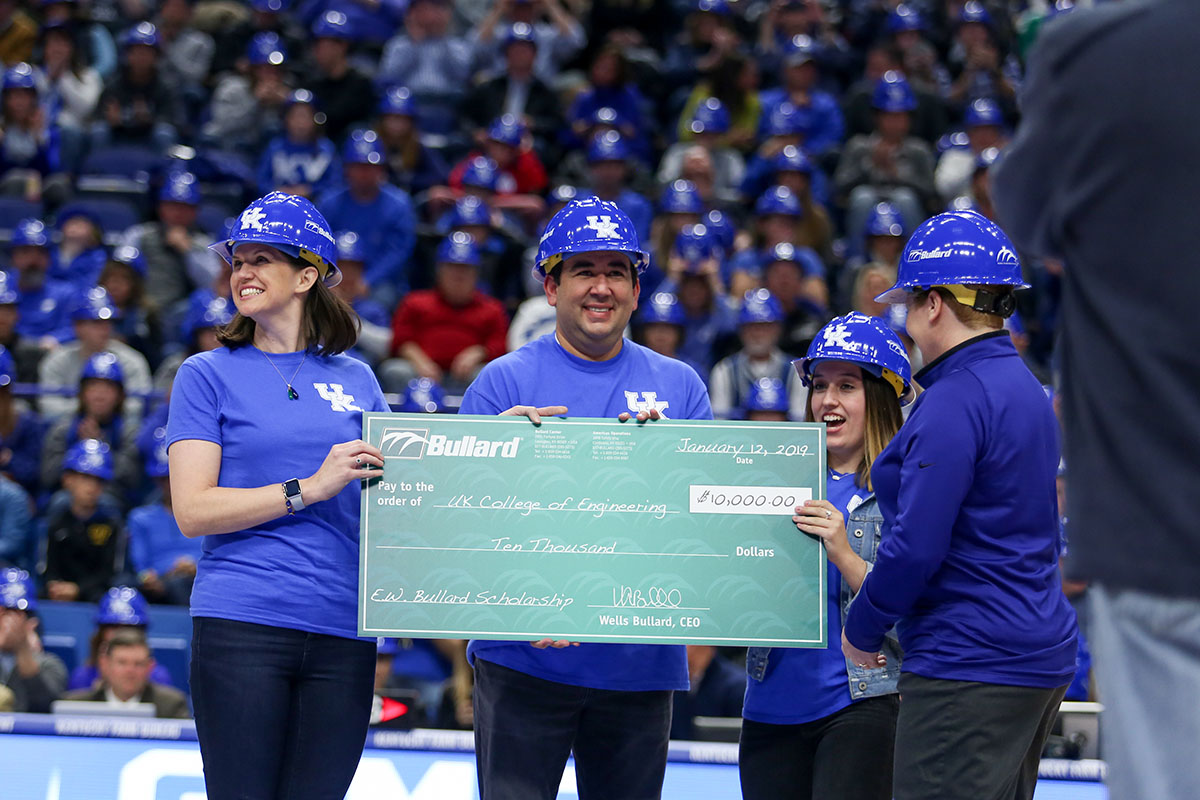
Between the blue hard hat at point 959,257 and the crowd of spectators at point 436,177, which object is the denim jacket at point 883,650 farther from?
the crowd of spectators at point 436,177

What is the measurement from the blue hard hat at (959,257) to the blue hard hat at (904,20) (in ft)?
37.9

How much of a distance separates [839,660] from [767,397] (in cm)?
468

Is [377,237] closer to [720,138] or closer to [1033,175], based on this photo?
[720,138]

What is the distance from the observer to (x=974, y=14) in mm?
14664

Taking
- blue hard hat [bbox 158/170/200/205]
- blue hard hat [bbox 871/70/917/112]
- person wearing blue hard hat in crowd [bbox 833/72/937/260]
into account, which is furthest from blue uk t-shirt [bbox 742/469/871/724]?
blue hard hat [bbox 871/70/917/112]

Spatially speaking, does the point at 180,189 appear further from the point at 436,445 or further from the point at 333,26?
the point at 436,445

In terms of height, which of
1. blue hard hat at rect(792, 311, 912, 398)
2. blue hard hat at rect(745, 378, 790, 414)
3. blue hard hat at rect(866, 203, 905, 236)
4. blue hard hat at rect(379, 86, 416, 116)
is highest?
blue hard hat at rect(379, 86, 416, 116)

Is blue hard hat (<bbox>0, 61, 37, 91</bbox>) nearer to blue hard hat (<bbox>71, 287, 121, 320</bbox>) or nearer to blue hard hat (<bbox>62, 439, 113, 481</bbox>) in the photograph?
blue hard hat (<bbox>71, 287, 121, 320</bbox>)

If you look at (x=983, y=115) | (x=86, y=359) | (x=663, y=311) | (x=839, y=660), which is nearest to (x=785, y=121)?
(x=983, y=115)

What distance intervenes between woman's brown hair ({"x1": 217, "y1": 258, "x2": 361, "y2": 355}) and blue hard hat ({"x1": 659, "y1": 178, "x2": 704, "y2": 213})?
274 inches

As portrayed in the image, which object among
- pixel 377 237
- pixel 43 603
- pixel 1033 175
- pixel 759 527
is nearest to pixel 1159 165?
pixel 1033 175

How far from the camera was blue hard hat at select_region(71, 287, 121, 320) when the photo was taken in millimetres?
10203

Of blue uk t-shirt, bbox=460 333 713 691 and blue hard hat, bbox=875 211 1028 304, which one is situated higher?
blue hard hat, bbox=875 211 1028 304

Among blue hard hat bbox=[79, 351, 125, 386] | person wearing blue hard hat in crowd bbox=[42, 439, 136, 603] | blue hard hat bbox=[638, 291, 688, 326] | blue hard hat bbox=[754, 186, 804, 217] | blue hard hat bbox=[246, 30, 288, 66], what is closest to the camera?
person wearing blue hard hat in crowd bbox=[42, 439, 136, 603]
